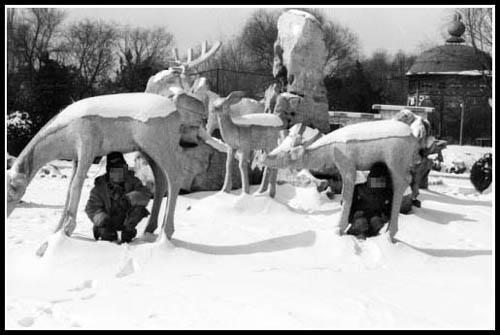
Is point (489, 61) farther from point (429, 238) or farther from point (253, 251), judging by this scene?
point (253, 251)

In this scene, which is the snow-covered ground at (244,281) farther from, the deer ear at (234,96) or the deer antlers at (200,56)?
the deer antlers at (200,56)

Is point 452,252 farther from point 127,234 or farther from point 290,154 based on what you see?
point 127,234

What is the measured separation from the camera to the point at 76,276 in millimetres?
5031

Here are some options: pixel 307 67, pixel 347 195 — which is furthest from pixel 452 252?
pixel 307 67

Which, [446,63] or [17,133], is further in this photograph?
[446,63]

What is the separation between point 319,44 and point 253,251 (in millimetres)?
9237

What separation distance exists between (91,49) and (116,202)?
30809 mm

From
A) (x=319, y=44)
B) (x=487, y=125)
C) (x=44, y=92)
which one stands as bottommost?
(x=487, y=125)

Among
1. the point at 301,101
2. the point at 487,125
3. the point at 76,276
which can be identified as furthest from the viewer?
the point at 487,125

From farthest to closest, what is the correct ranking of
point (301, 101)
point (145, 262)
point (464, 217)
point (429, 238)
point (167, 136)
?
point (301, 101)
point (464, 217)
point (429, 238)
point (167, 136)
point (145, 262)

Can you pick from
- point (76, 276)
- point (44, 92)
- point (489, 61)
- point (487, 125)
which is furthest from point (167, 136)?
point (487, 125)

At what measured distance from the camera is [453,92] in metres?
34.9

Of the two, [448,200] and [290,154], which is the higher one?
[290,154]

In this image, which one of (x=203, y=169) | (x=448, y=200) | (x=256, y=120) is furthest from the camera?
(x=448, y=200)
